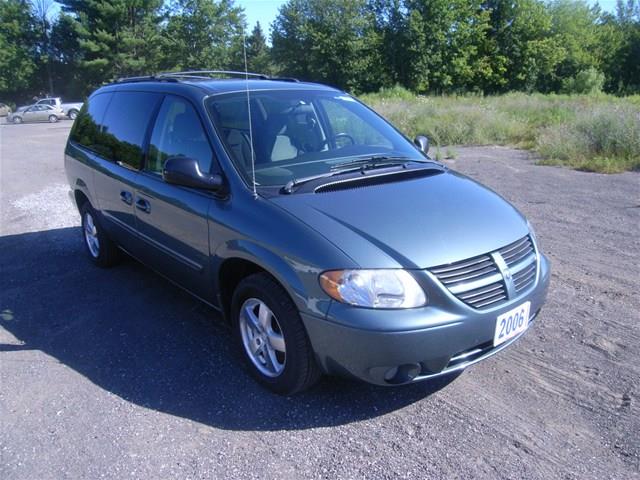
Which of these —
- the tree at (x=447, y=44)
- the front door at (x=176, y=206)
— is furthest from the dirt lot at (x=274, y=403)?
the tree at (x=447, y=44)

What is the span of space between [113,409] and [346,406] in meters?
1.35

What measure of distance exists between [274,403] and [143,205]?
1908mm

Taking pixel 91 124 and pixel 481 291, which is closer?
pixel 481 291

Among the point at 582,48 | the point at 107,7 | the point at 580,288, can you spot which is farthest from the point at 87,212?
the point at 582,48

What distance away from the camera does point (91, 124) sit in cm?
532

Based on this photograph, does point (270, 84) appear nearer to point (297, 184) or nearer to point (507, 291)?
point (297, 184)

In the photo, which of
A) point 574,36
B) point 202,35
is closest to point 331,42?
point 202,35

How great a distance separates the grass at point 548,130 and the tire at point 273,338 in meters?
Result: 8.25

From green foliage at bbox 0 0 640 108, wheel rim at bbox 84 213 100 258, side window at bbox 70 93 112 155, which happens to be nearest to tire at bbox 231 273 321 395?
side window at bbox 70 93 112 155

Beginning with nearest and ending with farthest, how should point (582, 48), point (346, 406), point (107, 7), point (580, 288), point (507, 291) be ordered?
point (507, 291) < point (346, 406) < point (580, 288) < point (107, 7) < point (582, 48)

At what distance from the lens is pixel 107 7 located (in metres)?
48.1

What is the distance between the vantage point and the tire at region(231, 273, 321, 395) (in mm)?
2807

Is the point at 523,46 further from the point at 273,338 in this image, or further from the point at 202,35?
the point at 273,338

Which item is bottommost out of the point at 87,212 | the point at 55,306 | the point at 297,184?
the point at 55,306
